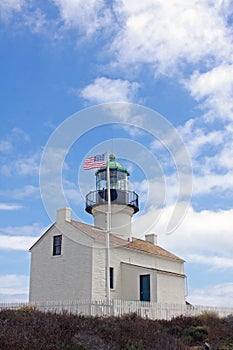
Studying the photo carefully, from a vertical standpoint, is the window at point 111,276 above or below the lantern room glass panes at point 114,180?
below

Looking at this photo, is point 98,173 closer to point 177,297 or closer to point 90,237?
point 90,237

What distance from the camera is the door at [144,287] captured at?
24.7m

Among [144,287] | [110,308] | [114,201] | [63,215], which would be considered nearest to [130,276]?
[144,287]

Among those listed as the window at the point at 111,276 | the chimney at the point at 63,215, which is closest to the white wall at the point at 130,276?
the window at the point at 111,276

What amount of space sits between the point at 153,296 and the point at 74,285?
4.44 m

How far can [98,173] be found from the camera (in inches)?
1117

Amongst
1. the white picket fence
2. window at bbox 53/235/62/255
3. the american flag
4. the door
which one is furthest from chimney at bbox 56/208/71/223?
the door

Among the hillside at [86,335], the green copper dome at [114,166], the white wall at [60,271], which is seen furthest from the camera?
the green copper dome at [114,166]

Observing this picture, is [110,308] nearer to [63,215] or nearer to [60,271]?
[60,271]

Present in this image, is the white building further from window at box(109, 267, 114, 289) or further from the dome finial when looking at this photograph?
the dome finial

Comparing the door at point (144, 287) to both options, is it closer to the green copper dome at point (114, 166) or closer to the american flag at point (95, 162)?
the american flag at point (95, 162)

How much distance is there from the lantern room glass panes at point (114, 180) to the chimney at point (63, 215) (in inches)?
170

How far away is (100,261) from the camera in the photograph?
75.5 feet

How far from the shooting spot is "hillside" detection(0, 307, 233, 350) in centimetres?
978
